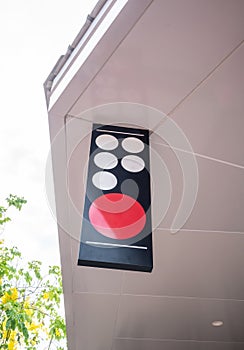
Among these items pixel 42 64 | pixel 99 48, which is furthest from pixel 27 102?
pixel 99 48

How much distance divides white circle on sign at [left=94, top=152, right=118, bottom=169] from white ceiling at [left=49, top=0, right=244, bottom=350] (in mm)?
219

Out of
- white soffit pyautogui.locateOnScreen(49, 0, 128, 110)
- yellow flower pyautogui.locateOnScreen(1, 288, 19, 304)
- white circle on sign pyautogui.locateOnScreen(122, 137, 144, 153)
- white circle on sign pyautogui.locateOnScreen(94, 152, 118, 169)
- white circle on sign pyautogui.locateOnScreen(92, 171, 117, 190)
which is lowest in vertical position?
white circle on sign pyautogui.locateOnScreen(92, 171, 117, 190)

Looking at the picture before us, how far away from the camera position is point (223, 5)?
1.58 m

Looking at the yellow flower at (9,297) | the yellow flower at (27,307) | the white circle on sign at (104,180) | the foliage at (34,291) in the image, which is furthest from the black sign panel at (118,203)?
the foliage at (34,291)

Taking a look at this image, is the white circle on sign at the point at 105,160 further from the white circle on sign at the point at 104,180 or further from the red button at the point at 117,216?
the red button at the point at 117,216

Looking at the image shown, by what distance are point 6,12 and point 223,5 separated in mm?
2239

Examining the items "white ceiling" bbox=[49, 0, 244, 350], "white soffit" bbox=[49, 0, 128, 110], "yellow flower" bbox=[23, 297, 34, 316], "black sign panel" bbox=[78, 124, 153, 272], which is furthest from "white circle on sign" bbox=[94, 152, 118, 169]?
"yellow flower" bbox=[23, 297, 34, 316]

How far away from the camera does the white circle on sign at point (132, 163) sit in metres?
1.92

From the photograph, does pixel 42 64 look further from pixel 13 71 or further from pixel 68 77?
pixel 68 77

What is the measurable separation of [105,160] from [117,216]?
0.29 m

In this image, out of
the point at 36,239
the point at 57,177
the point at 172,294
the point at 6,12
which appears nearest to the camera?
the point at 57,177

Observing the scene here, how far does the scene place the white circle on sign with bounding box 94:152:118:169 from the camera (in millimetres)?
1900

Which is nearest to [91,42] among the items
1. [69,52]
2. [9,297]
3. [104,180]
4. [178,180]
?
[69,52]

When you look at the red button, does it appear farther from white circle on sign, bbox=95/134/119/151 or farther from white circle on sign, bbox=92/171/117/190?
white circle on sign, bbox=95/134/119/151
